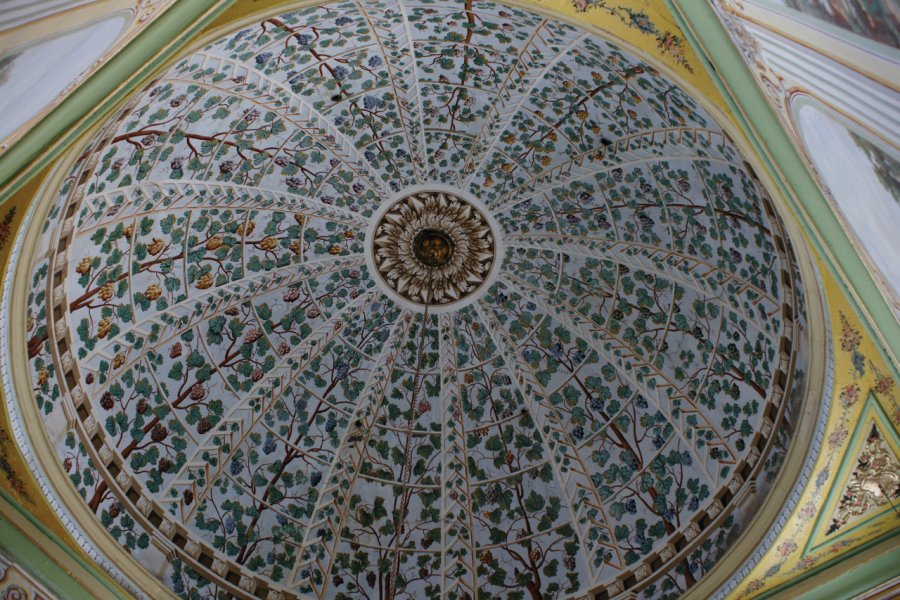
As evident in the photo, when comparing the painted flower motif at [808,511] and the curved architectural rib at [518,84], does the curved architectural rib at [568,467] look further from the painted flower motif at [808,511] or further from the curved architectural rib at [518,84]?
the painted flower motif at [808,511]

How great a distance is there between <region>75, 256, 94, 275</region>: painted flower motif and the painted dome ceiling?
0.10 ft

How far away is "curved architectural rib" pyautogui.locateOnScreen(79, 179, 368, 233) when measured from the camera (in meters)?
9.58

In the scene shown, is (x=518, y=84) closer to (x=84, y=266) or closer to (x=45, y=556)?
(x=84, y=266)

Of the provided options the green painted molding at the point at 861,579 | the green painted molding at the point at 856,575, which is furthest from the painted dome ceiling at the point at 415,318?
the green painted molding at the point at 861,579

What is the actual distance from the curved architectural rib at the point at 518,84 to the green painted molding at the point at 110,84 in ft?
12.4

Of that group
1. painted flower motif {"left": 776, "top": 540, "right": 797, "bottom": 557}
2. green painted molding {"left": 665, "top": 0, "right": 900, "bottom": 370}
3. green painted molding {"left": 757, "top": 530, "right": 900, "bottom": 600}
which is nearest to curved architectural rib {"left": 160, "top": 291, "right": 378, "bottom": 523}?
painted flower motif {"left": 776, "top": 540, "right": 797, "bottom": 557}

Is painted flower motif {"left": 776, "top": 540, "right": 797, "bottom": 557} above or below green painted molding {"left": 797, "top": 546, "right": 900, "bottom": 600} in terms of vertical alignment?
above

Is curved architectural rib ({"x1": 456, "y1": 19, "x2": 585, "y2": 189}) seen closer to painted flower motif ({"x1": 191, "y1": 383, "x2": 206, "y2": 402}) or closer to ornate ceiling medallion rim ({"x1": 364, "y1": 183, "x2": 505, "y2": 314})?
ornate ceiling medallion rim ({"x1": 364, "y1": 183, "x2": 505, "y2": 314})

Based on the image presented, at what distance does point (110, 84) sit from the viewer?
558 cm

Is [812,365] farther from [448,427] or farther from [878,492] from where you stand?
[448,427]

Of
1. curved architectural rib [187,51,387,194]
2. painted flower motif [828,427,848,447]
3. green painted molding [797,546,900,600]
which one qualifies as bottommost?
green painted molding [797,546,900,600]

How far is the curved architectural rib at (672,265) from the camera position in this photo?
9.88 meters

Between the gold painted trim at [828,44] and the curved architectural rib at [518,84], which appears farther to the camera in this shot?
the curved architectural rib at [518,84]

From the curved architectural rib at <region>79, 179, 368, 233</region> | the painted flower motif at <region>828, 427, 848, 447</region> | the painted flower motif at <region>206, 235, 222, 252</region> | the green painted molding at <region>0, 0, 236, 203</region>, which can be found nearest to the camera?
the green painted molding at <region>0, 0, 236, 203</region>
